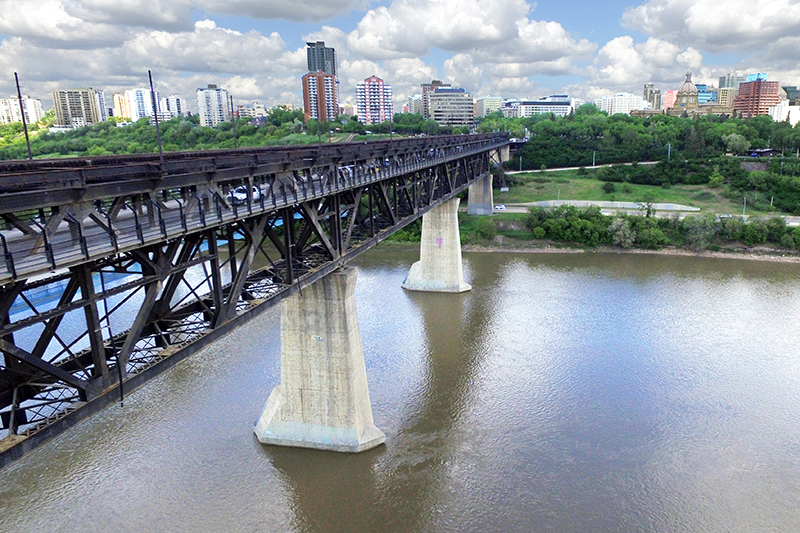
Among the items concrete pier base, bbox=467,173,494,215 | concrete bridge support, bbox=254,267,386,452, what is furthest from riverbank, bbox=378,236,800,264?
concrete bridge support, bbox=254,267,386,452

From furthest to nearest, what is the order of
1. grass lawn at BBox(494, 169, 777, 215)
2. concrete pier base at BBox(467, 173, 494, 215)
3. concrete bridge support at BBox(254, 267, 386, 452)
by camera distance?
grass lawn at BBox(494, 169, 777, 215), concrete pier base at BBox(467, 173, 494, 215), concrete bridge support at BBox(254, 267, 386, 452)

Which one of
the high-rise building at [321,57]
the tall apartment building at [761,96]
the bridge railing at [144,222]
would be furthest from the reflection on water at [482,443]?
the high-rise building at [321,57]

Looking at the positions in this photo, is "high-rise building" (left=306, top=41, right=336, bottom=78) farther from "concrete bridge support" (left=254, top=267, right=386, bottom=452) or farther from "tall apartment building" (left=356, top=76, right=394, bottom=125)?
"concrete bridge support" (left=254, top=267, right=386, bottom=452)

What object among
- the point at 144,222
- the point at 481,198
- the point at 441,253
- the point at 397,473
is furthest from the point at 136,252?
the point at 481,198

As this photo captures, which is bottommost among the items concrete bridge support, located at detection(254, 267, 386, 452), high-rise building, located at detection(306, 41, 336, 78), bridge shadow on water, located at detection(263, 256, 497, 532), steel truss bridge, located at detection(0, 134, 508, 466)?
bridge shadow on water, located at detection(263, 256, 497, 532)

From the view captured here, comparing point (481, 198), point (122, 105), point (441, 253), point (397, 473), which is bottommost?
point (397, 473)

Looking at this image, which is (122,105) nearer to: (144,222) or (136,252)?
(144,222)

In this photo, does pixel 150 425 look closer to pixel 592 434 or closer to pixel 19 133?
pixel 592 434
